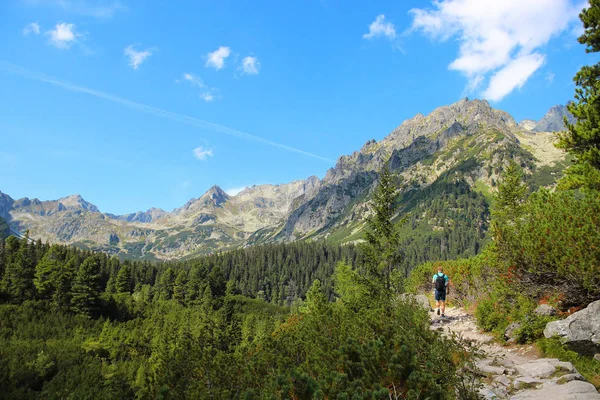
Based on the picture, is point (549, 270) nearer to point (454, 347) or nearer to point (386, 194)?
point (454, 347)

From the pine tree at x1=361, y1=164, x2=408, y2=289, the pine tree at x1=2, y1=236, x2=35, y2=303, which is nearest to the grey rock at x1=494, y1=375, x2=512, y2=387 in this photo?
the pine tree at x1=361, y1=164, x2=408, y2=289

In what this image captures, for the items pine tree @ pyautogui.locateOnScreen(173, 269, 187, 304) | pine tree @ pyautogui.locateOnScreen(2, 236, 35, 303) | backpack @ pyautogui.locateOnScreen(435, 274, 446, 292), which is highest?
backpack @ pyautogui.locateOnScreen(435, 274, 446, 292)

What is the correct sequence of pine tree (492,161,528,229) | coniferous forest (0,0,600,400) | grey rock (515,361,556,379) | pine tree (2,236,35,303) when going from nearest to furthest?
coniferous forest (0,0,600,400) < grey rock (515,361,556,379) < pine tree (492,161,528,229) < pine tree (2,236,35,303)

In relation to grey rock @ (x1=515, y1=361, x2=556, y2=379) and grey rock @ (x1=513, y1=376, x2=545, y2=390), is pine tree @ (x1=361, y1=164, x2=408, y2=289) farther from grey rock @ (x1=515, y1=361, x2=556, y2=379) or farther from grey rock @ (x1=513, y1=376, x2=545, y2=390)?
grey rock @ (x1=513, y1=376, x2=545, y2=390)

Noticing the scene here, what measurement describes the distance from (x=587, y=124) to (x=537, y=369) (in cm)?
1294

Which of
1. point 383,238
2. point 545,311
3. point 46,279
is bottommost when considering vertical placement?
point 46,279

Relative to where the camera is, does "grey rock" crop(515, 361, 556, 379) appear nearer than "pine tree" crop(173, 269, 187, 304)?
Yes

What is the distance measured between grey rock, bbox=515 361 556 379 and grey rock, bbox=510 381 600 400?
82 centimetres

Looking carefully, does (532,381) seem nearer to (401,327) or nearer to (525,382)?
(525,382)

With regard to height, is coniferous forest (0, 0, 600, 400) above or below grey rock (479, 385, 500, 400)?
above

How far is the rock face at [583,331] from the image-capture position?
10.5 metres

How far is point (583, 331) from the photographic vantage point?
10.7 metres

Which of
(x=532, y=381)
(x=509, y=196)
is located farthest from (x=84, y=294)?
(x=532, y=381)

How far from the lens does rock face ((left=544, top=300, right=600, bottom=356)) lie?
34.4ft
